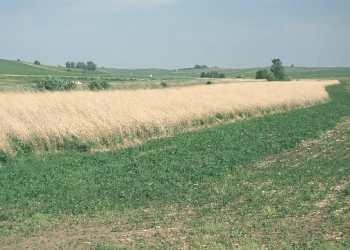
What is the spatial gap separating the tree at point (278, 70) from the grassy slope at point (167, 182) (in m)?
73.2

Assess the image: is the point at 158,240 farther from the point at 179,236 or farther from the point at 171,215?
the point at 171,215

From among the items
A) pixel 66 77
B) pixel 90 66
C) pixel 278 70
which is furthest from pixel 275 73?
pixel 90 66

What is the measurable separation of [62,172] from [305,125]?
495 inches

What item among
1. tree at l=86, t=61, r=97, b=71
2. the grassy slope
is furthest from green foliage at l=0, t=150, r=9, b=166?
tree at l=86, t=61, r=97, b=71

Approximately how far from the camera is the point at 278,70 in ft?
293

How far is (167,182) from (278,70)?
80774 mm

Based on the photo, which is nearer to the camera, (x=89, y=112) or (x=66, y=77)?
(x=89, y=112)

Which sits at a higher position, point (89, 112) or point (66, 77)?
point (89, 112)

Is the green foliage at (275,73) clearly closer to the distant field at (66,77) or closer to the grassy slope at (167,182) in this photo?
the distant field at (66,77)

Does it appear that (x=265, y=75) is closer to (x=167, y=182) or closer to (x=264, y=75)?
(x=264, y=75)

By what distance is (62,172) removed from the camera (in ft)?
38.3

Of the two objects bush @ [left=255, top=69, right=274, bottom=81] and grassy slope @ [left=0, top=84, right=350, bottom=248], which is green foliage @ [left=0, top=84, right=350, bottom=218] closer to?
grassy slope @ [left=0, top=84, right=350, bottom=248]

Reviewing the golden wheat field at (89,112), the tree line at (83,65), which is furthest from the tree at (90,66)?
the golden wheat field at (89,112)

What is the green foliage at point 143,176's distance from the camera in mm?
9469
